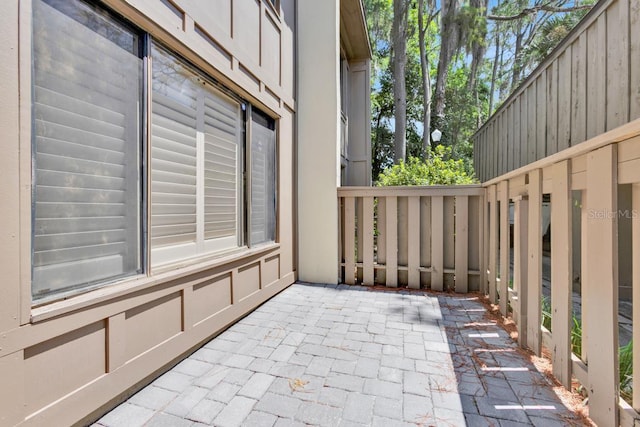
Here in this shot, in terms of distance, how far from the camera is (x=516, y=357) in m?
2.31

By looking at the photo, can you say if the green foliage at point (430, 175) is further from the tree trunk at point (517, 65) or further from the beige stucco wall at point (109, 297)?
the tree trunk at point (517, 65)

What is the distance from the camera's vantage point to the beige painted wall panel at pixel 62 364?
136 cm

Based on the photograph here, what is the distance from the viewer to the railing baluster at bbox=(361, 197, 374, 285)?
4.38 m

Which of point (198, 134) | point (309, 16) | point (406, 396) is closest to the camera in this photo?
point (406, 396)

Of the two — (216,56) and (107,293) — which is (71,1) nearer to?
(216,56)

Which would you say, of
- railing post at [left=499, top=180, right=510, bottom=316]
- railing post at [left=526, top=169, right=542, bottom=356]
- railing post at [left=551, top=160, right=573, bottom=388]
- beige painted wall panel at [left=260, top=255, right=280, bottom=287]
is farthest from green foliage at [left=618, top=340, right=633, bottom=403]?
beige painted wall panel at [left=260, top=255, right=280, bottom=287]

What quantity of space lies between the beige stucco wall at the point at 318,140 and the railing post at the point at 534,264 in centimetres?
252

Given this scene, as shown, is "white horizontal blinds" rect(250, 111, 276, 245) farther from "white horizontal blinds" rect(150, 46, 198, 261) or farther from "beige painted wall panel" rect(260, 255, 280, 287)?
"white horizontal blinds" rect(150, 46, 198, 261)

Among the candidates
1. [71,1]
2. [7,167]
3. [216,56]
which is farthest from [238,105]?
[7,167]

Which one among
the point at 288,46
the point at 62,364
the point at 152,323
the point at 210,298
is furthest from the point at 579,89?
the point at 62,364

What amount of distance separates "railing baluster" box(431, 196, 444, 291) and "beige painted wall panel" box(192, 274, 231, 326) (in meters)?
2.78

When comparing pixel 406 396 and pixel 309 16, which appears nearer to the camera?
pixel 406 396

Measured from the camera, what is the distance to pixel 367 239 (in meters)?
4.43

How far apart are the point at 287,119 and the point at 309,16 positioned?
173cm
